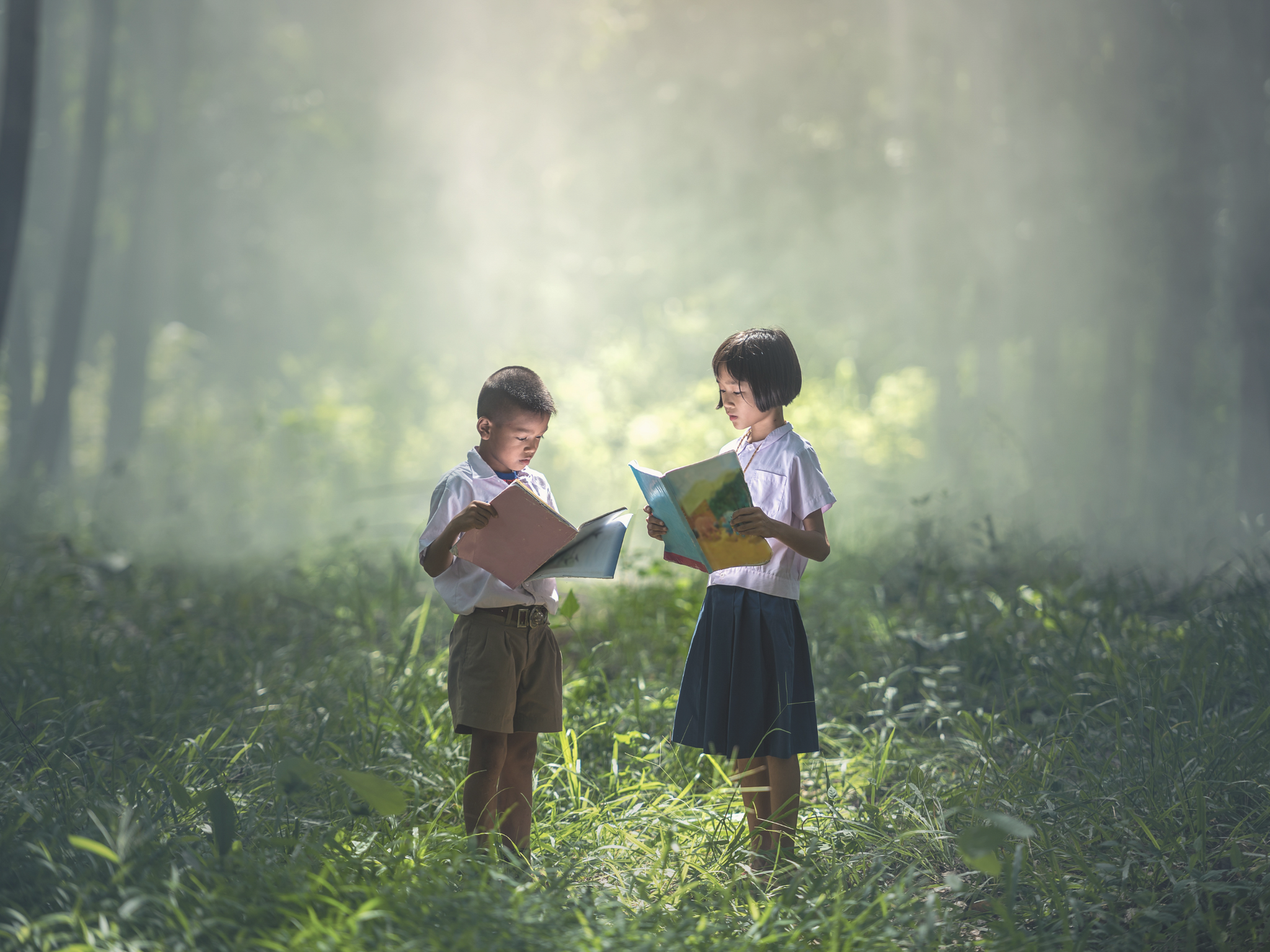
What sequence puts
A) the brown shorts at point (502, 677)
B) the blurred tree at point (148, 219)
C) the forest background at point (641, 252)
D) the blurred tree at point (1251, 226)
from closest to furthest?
the brown shorts at point (502, 677) → the blurred tree at point (1251, 226) → the forest background at point (641, 252) → the blurred tree at point (148, 219)

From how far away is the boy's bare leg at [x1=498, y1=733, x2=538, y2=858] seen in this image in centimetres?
244

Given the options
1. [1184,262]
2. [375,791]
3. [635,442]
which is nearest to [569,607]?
[375,791]

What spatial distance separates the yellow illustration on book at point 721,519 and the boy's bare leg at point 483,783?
2.47 feet

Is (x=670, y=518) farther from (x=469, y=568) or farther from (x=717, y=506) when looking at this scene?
(x=469, y=568)

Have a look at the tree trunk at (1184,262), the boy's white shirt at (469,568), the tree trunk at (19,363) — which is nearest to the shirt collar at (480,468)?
the boy's white shirt at (469,568)

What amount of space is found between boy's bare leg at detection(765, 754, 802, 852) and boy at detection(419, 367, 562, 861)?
605 millimetres

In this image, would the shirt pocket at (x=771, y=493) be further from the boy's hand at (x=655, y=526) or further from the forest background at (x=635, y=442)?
the forest background at (x=635, y=442)

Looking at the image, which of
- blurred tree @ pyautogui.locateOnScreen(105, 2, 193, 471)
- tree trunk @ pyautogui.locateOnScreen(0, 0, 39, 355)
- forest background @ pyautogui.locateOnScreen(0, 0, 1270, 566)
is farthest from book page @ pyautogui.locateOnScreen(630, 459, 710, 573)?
blurred tree @ pyautogui.locateOnScreen(105, 2, 193, 471)

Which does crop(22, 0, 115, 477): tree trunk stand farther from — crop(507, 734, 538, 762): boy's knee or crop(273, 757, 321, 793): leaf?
crop(273, 757, 321, 793): leaf

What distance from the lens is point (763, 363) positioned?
7.92 ft

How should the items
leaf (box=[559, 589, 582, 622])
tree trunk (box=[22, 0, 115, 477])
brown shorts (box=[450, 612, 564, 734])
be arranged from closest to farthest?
brown shorts (box=[450, 612, 564, 734]) < leaf (box=[559, 589, 582, 622]) < tree trunk (box=[22, 0, 115, 477])

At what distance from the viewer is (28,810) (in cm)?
209

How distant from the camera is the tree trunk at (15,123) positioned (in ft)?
19.2

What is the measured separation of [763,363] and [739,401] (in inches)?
4.9
